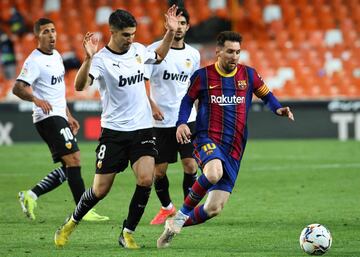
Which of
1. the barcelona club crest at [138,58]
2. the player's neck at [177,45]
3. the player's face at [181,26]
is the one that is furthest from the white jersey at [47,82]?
the barcelona club crest at [138,58]

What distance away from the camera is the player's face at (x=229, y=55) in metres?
8.37

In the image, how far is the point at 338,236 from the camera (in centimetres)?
874

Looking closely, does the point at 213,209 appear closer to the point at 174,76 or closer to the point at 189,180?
the point at 189,180

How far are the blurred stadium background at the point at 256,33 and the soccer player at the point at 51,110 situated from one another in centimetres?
1261

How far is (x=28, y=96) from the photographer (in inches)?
390

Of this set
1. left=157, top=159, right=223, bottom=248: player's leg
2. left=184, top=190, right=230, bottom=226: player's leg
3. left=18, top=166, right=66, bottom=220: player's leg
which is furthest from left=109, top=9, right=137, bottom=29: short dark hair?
left=18, top=166, right=66, bottom=220: player's leg

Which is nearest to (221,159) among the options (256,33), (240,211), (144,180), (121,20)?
(144,180)

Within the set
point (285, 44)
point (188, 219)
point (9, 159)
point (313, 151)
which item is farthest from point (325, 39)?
point (188, 219)

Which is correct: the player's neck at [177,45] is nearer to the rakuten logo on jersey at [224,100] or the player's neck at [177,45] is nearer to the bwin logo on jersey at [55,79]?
the bwin logo on jersey at [55,79]

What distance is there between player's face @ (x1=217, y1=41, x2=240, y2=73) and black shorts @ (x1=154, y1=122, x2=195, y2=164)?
6.27 feet

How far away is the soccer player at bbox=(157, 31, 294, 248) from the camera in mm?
8297

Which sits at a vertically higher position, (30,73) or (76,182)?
(30,73)

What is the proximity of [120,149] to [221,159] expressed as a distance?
0.88m

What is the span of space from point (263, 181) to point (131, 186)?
198cm
